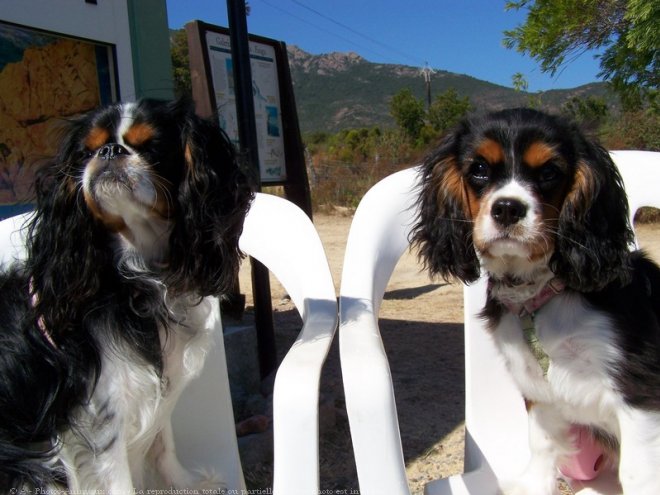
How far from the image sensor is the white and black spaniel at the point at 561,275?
1.89m

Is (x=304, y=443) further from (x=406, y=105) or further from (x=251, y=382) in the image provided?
(x=406, y=105)

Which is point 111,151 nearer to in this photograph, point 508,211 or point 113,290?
point 113,290

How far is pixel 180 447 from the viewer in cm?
252

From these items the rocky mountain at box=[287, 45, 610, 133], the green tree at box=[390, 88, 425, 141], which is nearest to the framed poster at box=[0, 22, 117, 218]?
the green tree at box=[390, 88, 425, 141]

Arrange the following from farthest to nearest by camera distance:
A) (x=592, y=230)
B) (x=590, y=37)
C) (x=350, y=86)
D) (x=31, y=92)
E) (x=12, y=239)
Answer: (x=350, y=86) → (x=590, y=37) → (x=31, y=92) → (x=12, y=239) → (x=592, y=230)

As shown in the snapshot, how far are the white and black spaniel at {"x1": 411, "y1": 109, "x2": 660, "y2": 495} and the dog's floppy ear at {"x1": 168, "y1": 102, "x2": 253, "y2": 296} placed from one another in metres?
0.73

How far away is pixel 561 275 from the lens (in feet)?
6.55

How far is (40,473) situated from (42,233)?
731mm

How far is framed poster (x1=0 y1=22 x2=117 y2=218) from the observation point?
4023 mm

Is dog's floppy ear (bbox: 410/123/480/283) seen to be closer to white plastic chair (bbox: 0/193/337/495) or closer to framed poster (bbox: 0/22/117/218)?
white plastic chair (bbox: 0/193/337/495)

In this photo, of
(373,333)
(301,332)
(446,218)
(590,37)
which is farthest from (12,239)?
(590,37)

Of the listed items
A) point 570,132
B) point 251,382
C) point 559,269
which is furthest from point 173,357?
point 251,382

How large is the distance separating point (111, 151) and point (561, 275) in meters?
1.44

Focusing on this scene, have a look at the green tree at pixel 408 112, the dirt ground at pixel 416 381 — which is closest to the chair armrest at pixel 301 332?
the dirt ground at pixel 416 381
